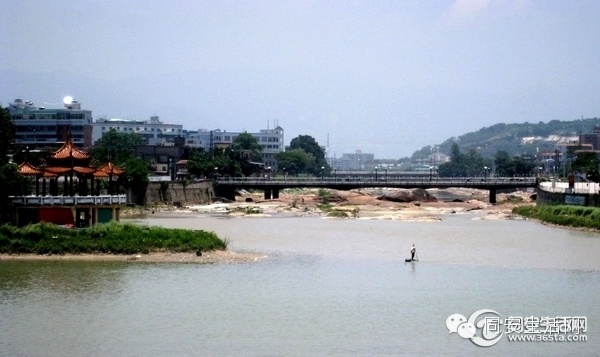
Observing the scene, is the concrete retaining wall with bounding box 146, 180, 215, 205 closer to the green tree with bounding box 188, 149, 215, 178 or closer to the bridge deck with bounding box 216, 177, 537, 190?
the bridge deck with bounding box 216, 177, 537, 190

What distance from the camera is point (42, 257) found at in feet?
161

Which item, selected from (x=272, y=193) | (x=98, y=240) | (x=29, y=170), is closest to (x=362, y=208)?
(x=272, y=193)

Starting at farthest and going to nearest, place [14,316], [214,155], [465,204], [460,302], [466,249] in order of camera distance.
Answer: [214,155] < [465,204] < [466,249] < [460,302] < [14,316]

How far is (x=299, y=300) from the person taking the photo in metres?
38.7

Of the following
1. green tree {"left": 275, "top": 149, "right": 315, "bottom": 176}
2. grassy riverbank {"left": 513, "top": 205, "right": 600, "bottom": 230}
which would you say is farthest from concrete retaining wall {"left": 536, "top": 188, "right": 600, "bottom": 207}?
green tree {"left": 275, "top": 149, "right": 315, "bottom": 176}

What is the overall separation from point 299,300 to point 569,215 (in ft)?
156

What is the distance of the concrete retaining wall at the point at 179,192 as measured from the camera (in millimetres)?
105688

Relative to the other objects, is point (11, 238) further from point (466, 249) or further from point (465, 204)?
point (465, 204)

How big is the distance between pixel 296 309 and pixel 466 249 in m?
24.4

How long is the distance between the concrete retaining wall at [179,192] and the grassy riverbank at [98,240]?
5209cm

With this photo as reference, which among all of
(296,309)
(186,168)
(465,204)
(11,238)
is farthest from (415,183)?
(296,309)

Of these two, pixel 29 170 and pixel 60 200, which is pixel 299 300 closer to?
pixel 60 200

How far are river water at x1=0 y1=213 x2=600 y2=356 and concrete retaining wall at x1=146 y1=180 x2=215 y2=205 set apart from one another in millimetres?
46163

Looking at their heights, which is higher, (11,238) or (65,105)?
(65,105)
